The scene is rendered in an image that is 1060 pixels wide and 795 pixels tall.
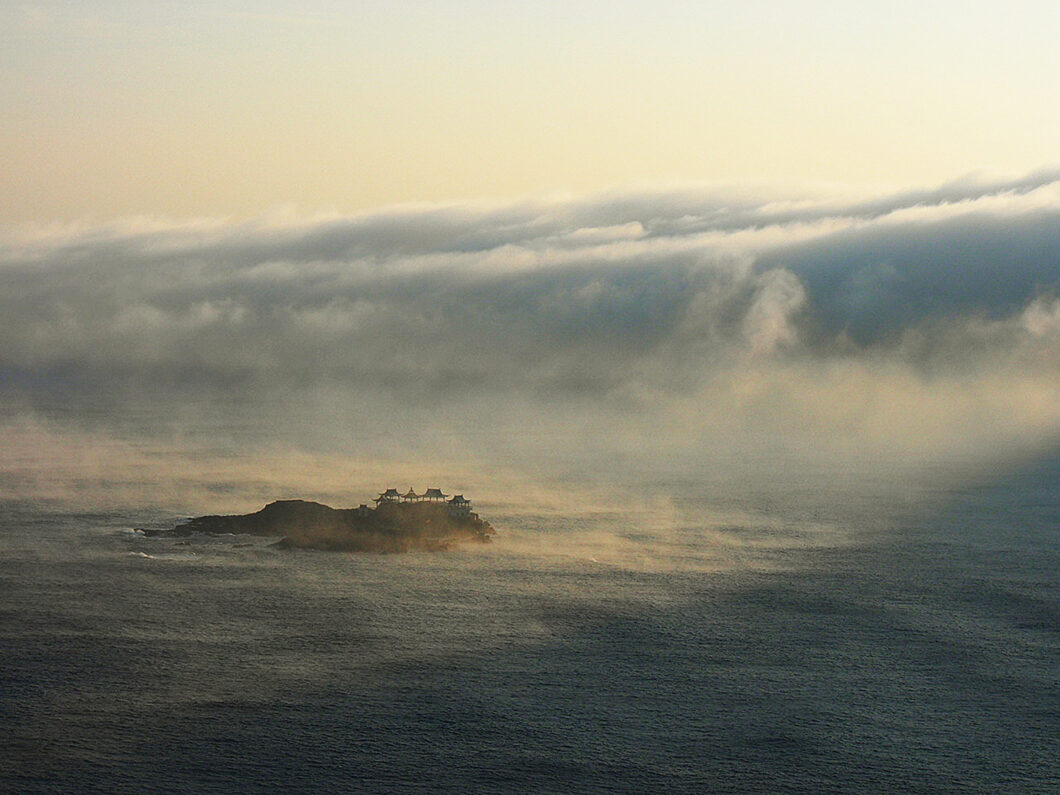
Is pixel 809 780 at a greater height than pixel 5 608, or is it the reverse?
pixel 5 608

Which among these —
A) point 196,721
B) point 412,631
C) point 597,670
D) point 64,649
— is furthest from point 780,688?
point 64,649

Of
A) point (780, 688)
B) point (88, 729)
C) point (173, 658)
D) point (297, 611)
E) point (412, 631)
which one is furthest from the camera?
point (297, 611)

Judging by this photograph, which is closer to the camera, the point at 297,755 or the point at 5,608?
the point at 297,755

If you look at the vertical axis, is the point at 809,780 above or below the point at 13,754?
below

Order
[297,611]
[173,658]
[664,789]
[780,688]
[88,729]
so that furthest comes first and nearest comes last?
[297,611], [173,658], [780,688], [88,729], [664,789]

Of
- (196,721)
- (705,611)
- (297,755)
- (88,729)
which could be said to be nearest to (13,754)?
(88,729)

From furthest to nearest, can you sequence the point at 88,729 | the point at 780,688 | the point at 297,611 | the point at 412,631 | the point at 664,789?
1. the point at 297,611
2. the point at 412,631
3. the point at 780,688
4. the point at 88,729
5. the point at 664,789

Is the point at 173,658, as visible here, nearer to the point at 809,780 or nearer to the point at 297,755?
the point at 297,755

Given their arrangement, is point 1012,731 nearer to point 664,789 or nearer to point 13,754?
point 664,789

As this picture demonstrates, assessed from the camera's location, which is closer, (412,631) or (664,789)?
(664,789)
